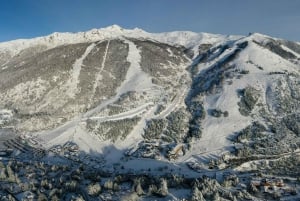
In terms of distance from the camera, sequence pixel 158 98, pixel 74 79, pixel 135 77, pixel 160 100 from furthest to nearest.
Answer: pixel 135 77 → pixel 74 79 → pixel 158 98 → pixel 160 100

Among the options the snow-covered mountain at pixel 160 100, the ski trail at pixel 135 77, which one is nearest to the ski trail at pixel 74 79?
the snow-covered mountain at pixel 160 100

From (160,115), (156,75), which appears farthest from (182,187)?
(156,75)

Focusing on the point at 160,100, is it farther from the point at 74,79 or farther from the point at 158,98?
the point at 74,79

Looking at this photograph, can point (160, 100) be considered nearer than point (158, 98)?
Yes

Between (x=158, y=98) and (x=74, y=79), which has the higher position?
(x=74, y=79)

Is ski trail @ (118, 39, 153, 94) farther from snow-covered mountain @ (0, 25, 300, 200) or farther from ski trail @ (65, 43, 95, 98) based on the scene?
ski trail @ (65, 43, 95, 98)

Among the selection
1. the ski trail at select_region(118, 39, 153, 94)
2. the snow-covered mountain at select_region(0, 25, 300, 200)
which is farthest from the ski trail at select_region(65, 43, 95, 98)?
the ski trail at select_region(118, 39, 153, 94)

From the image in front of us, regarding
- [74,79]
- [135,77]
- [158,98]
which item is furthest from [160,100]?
[74,79]

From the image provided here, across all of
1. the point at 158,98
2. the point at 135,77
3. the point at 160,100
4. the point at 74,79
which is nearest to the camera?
the point at 160,100
